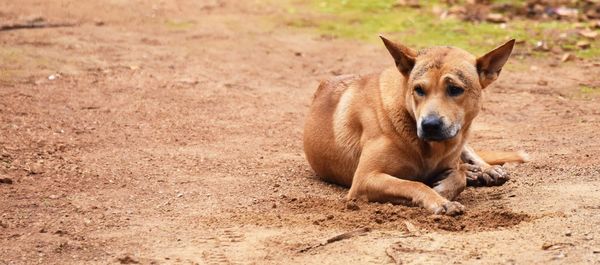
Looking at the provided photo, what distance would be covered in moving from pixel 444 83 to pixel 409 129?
50cm

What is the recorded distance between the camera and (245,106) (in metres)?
11.1

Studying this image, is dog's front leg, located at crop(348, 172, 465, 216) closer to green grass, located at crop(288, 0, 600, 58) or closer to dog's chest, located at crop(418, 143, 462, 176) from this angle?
dog's chest, located at crop(418, 143, 462, 176)

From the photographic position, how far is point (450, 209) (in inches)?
272

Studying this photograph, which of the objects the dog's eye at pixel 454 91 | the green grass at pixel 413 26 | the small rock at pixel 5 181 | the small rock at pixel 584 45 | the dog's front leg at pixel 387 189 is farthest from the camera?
the green grass at pixel 413 26

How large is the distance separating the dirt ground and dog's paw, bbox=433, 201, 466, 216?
0.10 metres

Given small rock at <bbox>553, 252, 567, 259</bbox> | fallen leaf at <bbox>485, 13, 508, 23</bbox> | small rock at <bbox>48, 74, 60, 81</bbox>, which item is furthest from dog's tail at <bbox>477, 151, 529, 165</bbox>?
fallen leaf at <bbox>485, 13, 508, 23</bbox>

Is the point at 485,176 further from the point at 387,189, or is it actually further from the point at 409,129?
the point at 387,189

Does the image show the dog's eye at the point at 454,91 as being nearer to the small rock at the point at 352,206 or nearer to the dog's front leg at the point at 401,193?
the dog's front leg at the point at 401,193

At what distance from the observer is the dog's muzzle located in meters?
7.07

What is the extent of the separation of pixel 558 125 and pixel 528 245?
4.24m

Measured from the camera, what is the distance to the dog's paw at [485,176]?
8047mm

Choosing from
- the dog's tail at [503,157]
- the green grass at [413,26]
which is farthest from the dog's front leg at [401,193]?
the green grass at [413,26]

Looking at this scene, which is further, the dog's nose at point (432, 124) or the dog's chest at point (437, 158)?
the dog's chest at point (437, 158)

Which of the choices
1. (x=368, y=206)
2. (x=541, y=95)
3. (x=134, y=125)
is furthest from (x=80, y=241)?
(x=541, y=95)
